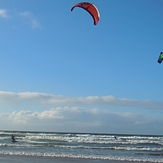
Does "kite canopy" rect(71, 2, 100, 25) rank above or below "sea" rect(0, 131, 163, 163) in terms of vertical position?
above

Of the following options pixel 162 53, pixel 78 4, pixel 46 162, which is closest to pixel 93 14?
pixel 78 4

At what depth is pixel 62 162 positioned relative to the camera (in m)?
15.2

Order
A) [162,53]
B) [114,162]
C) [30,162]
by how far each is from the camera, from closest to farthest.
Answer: [162,53], [30,162], [114,162]

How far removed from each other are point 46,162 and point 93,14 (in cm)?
671

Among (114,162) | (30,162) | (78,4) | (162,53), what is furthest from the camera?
(114,162)

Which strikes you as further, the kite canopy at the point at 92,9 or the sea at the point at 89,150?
the sea at the point at 89,150

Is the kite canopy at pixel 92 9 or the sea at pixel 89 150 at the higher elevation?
the kite canopy at pixel 92 9

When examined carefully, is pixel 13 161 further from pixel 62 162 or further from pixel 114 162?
pixel 114 162

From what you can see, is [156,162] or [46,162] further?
[156,162]

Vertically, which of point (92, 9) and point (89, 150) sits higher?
point (92, 9)

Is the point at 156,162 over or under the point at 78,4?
under

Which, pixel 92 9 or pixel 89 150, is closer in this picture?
pixel 92 9

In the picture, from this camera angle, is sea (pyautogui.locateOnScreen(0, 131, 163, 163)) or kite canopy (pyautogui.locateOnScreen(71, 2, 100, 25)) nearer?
kite canopy (pyautogui.locateOnScreen(71, 2, 100, 25))

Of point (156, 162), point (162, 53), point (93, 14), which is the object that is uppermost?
point (93, 14)
